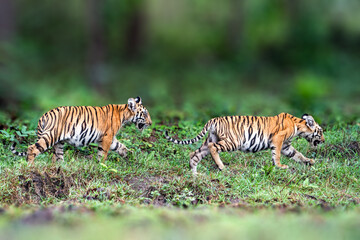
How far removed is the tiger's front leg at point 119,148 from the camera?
25.0ft

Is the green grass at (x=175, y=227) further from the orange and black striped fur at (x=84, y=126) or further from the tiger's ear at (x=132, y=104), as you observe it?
the tiger's ear at (x=132, y=104)

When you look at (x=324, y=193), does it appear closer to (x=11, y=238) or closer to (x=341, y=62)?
(x=11, y=238)

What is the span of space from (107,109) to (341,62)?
55.9 ft

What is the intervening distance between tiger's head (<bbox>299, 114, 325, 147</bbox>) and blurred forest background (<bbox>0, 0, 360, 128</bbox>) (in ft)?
23.2

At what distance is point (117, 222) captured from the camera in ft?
14.1

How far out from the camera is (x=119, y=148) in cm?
763

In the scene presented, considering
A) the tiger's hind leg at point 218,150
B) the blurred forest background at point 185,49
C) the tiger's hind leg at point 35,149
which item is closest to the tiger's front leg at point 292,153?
the tiger's hind leg at point 218,150

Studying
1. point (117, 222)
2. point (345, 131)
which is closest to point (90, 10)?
point (345, 131)

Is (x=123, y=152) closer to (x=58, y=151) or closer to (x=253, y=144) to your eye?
(x=58, y=151)

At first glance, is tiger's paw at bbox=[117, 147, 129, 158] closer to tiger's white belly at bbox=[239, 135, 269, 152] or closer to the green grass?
tiger's white belly at bbox=[239, 135, 269, 152]

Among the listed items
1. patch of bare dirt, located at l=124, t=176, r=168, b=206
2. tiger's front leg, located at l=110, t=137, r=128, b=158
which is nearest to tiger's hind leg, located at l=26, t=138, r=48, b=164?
tiger's front leg, located at l=110, t=137, r=128, b=158

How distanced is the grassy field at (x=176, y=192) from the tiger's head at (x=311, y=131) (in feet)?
0.88

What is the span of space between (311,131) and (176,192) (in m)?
2.36

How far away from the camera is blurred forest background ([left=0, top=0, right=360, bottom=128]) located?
1683 centimetres
